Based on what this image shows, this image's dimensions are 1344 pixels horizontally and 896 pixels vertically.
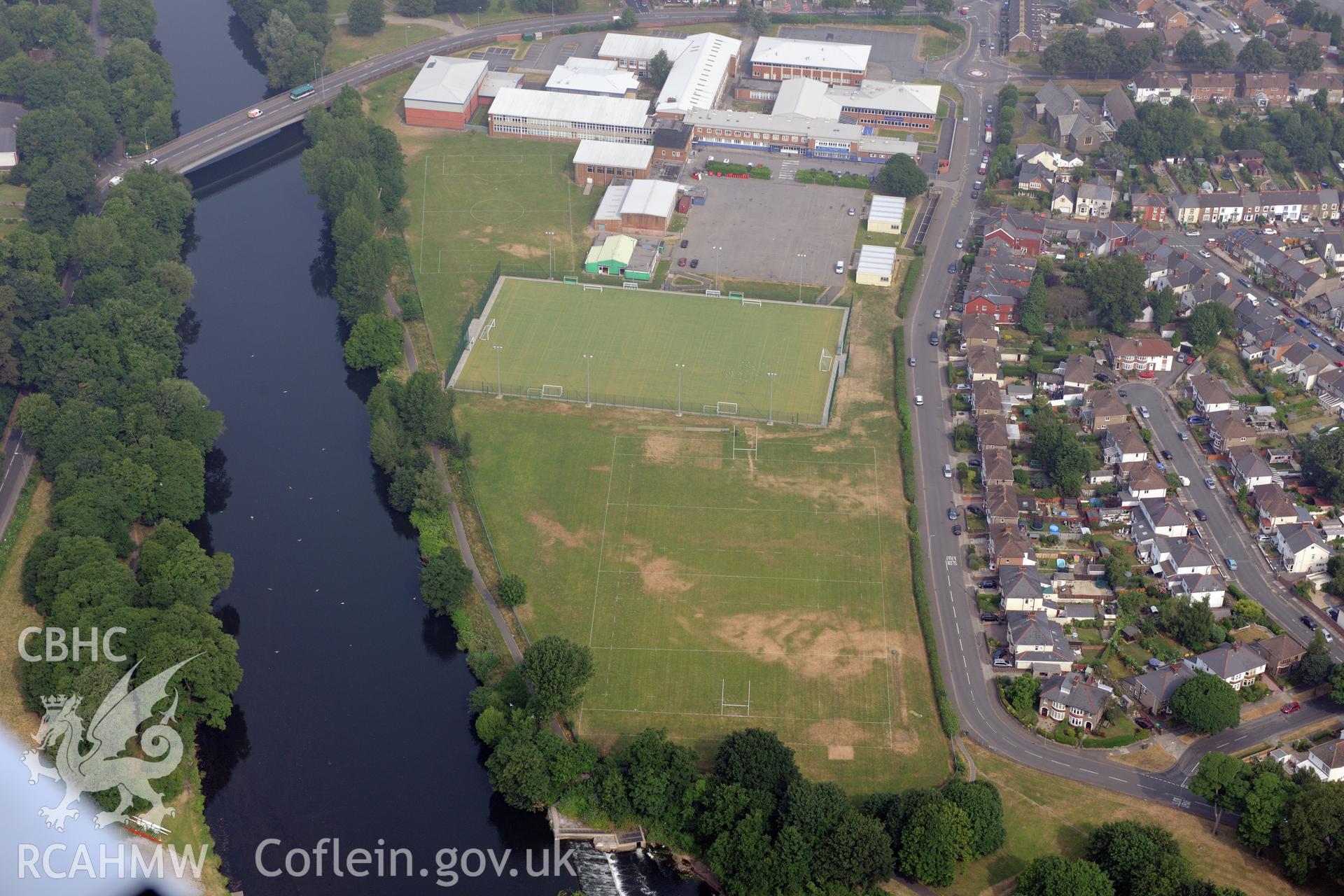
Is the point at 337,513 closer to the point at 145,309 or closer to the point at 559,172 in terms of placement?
the point at 145,309

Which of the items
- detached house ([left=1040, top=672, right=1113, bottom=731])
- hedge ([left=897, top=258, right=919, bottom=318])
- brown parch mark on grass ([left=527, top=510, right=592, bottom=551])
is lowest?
hedge ([left=897, top=258, right=919, bottom=318])

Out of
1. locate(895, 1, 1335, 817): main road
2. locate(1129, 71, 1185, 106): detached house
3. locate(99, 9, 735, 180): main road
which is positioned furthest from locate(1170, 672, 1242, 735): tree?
locate(99, 9, 735, 180): main road

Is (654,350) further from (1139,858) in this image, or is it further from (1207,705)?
(1139,858)

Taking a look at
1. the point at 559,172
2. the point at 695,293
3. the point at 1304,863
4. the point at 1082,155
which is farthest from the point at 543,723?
the point at 1082,155

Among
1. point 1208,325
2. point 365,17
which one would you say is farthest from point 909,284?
point 365,17

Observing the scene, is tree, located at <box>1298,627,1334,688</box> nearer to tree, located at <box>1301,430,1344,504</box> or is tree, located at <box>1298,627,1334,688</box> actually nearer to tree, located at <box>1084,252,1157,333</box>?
tree, located at <box>1301,430,1344,504</box>

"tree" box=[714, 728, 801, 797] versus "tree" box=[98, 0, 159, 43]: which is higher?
"tree" box=[714, 728, 801, 797]

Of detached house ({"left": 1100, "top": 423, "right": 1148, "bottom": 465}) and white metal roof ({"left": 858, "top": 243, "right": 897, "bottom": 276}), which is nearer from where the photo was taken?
detached house ({"left": 1100, "top": 423, "right": 1148, "bottom": 465})
